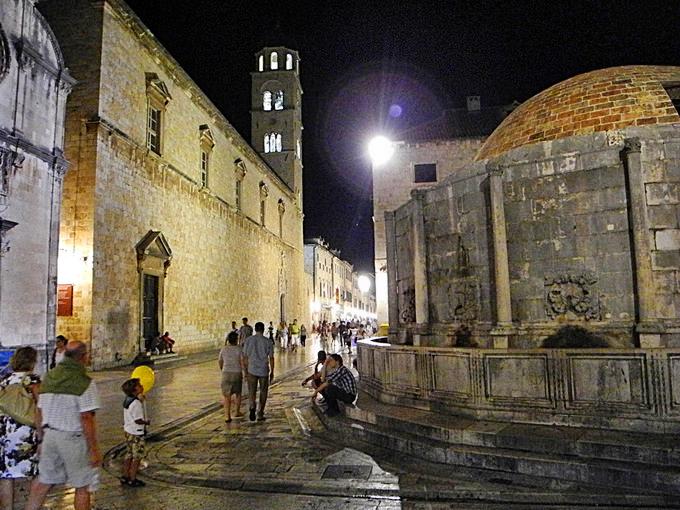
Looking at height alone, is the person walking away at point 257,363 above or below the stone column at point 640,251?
below

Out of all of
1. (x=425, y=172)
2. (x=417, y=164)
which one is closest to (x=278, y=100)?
(x=417, y=164)

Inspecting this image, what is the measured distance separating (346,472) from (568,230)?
4.52 metres

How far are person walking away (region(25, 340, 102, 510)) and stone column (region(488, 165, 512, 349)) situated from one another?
5.45m

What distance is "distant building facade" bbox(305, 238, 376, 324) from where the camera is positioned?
2453 inches

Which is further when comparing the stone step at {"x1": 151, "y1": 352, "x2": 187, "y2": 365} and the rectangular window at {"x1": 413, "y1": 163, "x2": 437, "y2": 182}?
the rectangular window at {"x1": 413, "y1": 163, "x2": 437, "y2": 182}

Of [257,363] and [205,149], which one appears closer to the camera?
[257,363]

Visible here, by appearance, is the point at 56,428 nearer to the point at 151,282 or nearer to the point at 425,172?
the point at 151,282

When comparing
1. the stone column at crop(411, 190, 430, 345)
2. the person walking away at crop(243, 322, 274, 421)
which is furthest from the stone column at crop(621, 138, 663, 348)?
the person walking away at crop(243, 322, 274, 421)

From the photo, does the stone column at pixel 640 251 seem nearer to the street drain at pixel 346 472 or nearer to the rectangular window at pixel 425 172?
the street drain at pixel 346 472

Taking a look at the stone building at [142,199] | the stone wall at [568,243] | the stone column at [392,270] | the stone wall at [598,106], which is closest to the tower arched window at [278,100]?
the stone building at [142,199]

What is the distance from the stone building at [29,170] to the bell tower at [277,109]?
34427 millimetres

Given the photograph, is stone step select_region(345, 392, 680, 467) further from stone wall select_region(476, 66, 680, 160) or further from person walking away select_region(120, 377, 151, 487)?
stone wall select_region(476, 66, 680, 160)

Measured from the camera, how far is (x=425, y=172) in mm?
31016

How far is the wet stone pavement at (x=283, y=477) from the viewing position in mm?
5117
